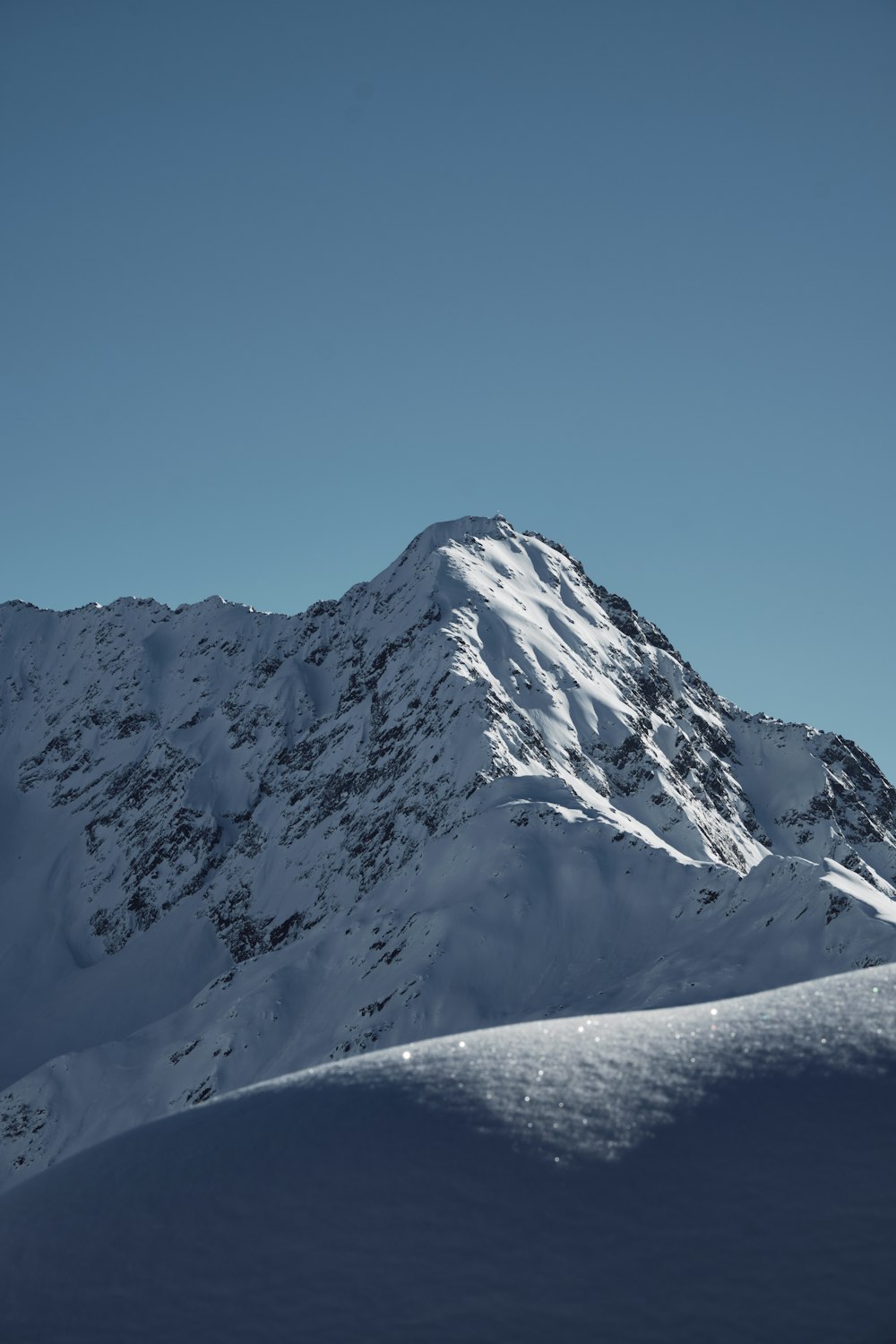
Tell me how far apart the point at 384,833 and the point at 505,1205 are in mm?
69990

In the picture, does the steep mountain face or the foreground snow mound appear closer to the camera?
the foreground snow mound

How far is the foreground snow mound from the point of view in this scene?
748 cm

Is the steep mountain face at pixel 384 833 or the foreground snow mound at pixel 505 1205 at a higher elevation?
the steep mountain face at pixel 384 833

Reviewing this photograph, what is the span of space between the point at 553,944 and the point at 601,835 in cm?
710

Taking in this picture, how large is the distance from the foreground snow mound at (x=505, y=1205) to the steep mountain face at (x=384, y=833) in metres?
35.0

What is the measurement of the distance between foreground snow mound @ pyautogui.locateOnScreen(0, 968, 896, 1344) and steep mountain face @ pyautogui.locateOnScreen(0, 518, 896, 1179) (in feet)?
115

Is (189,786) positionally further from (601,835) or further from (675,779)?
(601,835)

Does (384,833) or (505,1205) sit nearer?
(505,1205)

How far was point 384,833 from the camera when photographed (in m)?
77.8

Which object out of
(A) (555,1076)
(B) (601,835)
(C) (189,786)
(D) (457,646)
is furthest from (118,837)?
(A) (555,1076)

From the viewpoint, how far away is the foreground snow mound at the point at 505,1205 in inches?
295

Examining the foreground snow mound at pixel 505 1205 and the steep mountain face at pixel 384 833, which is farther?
the steep mountain face at pixel 384 833

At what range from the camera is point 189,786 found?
10975 centimetres

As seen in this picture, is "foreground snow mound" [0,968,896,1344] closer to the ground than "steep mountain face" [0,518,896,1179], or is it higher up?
closer to the ground
